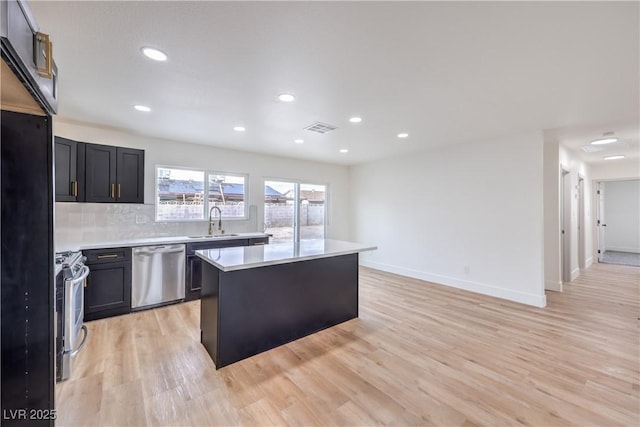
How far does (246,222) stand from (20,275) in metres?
3.96

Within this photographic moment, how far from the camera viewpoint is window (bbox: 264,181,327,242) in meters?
5.63

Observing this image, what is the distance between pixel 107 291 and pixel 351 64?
12.4 feet

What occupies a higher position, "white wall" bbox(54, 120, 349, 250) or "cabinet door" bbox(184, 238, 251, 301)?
"white wall" bbox(54, 120, 349, 250)

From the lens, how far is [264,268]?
8.38ft

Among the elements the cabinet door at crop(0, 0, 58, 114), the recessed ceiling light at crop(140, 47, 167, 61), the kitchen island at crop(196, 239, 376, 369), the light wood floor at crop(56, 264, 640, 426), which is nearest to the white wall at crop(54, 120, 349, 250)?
the light wood floor at crop(56, 264, 640, 426)

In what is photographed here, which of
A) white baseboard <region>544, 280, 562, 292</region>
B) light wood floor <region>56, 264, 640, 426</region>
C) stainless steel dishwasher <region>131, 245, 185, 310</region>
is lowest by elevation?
light wood floor <region>56, 264, 640, 426</region>

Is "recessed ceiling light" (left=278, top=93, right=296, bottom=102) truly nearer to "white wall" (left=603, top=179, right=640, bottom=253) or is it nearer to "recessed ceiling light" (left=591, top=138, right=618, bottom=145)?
"recessed ceiling light" (left=591, top=138, right=618, bottom=145)

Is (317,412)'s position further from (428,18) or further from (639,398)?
(428,18)

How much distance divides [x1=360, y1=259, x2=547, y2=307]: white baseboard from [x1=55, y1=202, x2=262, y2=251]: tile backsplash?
394 centimetres

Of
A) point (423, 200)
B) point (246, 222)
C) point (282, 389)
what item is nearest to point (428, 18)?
point (282, 389)

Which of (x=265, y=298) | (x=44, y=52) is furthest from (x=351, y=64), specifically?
(x=265, y=298)

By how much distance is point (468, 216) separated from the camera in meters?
4.52

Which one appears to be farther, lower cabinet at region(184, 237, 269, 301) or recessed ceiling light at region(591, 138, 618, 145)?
recessed ceiling light at region(591, 138, 618, 145)

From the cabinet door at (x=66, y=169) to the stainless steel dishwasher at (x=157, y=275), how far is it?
98 cm
